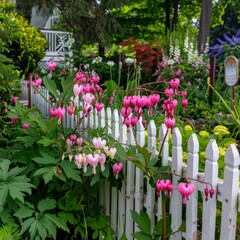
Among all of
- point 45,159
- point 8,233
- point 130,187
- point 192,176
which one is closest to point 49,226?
point 8,233

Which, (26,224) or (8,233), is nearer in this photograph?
(8,233)

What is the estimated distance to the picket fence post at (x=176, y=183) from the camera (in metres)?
1.98

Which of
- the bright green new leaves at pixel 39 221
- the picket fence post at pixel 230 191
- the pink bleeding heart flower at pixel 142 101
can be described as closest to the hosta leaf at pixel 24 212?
the bright green new leaves at pixel 39 221

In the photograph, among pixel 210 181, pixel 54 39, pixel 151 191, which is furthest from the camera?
pixel 54 39

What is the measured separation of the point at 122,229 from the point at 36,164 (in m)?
0.75

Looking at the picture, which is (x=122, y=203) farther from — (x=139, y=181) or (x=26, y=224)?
(x=26, y=224)

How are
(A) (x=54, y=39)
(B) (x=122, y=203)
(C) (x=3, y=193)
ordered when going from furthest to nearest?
(A) (x=54, y=39), (B) (x=122, y=203), (C) (x=3, y=193)

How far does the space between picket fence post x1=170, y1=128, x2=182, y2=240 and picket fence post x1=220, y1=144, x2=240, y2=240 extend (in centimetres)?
34

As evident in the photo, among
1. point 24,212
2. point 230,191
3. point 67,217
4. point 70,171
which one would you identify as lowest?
point 67,217

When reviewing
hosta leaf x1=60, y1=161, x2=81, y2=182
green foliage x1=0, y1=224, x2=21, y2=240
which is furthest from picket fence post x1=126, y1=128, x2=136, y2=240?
green foliage x1=0, y1=224, x2=21, y2=240

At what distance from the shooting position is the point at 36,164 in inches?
93.6

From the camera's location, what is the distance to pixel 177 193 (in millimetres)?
2018

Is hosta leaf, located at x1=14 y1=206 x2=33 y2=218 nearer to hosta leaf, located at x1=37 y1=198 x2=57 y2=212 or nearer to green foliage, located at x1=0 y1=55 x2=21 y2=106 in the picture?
hosta leaf, located at x1=37 y1=198 x2=57 y2=212

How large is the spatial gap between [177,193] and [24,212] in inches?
34.6
